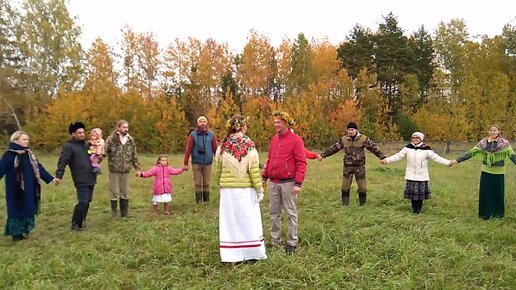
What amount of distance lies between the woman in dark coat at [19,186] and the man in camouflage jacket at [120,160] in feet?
4.54

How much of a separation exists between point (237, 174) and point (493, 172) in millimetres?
4921

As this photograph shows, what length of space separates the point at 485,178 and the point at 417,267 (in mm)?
3594

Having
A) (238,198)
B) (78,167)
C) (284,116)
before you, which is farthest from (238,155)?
(78,167)

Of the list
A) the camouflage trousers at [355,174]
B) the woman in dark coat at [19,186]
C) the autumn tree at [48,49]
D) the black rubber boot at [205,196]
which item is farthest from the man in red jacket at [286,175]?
the autumn tree at [48,49]

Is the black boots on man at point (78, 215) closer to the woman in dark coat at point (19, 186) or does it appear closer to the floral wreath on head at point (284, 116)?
the woman in dark coat at point (19, 186)

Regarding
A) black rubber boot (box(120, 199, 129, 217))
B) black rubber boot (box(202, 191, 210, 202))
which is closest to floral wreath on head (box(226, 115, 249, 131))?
black rubber boot (box(120, 199, 129, 217))

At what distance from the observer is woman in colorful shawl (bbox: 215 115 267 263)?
502cm

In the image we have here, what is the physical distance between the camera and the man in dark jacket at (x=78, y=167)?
6895mm

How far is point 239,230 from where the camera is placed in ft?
16.5

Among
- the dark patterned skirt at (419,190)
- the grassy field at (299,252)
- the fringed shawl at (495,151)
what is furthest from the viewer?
the dark patterned skirt at (419,190)

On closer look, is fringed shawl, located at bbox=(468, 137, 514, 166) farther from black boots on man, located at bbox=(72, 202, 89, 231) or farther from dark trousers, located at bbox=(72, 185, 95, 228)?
black boots on man, located at bbox=(72, 202, 89, 231)

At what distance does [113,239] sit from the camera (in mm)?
6273

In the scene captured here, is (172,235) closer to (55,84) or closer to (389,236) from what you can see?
(389,236)

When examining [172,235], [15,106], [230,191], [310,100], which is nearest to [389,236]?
[230,191]
